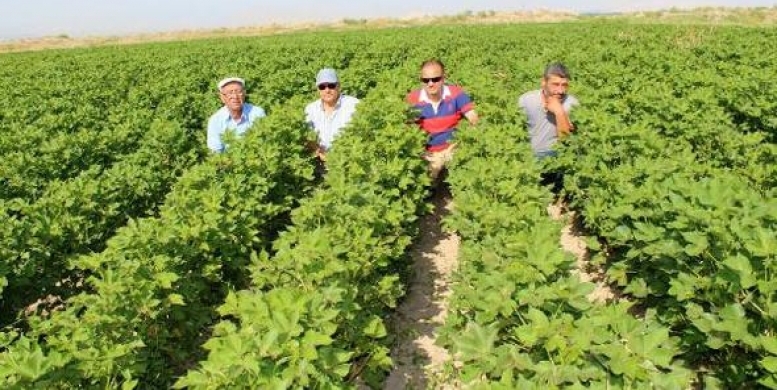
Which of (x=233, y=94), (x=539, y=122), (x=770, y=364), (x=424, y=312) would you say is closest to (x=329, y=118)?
(x=233, y=94)

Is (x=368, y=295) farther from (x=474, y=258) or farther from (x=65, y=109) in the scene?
(x=65, y=109)

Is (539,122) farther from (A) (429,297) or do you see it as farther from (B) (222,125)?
(B) (222,125)

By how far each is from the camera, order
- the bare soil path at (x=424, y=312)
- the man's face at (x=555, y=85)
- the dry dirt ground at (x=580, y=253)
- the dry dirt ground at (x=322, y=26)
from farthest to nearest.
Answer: the dry dirt ground at (x=322, y=26), the man's face at (x=555, y=85), the dry dirt ground at (x=580, y=253), the bare soil path at (x=424, y=312)

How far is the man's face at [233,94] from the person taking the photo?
710 centimetres

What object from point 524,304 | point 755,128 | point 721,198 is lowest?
point 755,128

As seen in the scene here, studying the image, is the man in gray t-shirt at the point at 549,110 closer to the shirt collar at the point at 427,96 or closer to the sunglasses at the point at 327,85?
the shirt collar at the point at 427,96

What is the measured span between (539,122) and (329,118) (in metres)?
2.70

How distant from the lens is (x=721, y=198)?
360 cm

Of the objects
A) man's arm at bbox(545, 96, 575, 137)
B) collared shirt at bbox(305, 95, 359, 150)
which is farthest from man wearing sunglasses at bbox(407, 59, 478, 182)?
man's arm at bbox(545, 96, 575, 137)

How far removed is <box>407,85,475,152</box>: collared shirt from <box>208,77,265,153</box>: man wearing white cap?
6.97 feet

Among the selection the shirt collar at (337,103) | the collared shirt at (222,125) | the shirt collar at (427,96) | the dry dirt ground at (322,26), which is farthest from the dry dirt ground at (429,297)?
the dry dirt ground at (322,26)

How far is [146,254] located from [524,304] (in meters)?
2.50

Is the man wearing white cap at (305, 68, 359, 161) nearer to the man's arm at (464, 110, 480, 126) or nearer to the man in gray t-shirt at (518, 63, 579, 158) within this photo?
the man's arm at (464, 110, 480, 126)

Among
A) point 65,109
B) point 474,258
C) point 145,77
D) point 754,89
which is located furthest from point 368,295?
point 145,77
